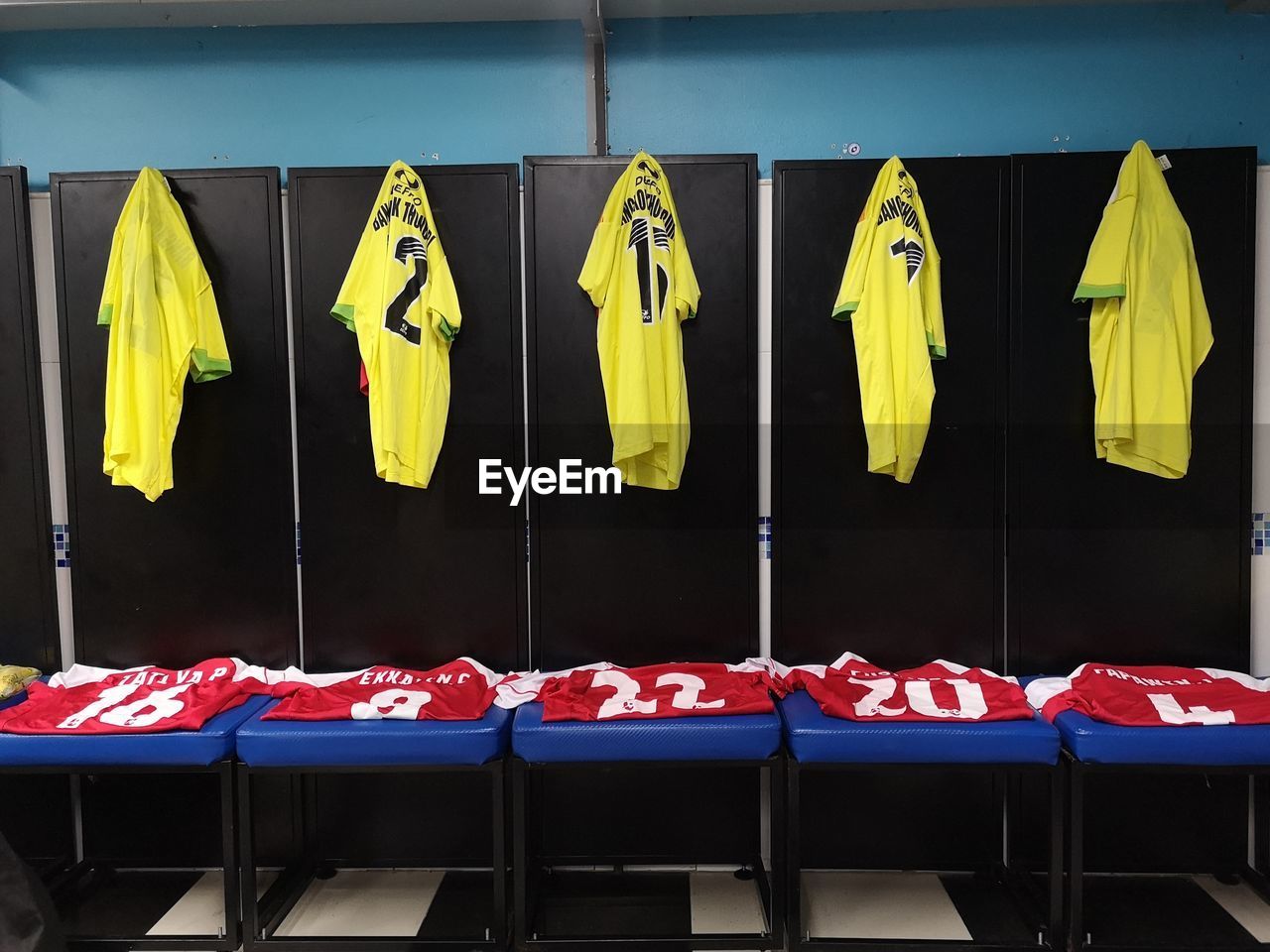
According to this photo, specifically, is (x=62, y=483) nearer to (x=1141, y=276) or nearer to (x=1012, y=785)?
(x=1012, y=785)

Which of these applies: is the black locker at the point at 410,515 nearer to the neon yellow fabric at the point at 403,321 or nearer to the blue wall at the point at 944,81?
the neon yellow fabric at the point at 403,321

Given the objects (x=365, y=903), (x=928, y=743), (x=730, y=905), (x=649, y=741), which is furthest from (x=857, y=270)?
(x=365, y=903)

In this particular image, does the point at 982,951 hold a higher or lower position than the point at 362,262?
lower

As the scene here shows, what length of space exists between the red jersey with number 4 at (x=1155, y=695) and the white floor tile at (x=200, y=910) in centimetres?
222

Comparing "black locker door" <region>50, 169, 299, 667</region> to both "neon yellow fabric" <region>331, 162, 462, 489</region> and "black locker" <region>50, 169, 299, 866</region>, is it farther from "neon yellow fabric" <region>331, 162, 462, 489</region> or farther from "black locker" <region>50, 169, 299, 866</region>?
"neon yellow fabric" <region>331, 162, 462, 489</region>

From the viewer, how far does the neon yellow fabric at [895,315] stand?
1969mm

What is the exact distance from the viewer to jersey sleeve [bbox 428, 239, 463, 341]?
202 centimetres

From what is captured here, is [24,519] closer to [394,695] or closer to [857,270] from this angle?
[394,695]

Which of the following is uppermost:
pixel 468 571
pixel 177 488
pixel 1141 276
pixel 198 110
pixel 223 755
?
pixel 198 110

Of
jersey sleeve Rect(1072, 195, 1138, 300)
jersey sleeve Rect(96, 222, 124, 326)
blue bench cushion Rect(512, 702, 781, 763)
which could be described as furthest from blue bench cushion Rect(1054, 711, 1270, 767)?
jersey sleeve Rect(96, 222, 124, 326)

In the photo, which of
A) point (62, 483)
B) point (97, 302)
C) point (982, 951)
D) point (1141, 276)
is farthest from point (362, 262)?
point (982, 951)

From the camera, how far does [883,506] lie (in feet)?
7.09

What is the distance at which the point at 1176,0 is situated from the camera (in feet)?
7.17

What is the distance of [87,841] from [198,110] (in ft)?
7.26
